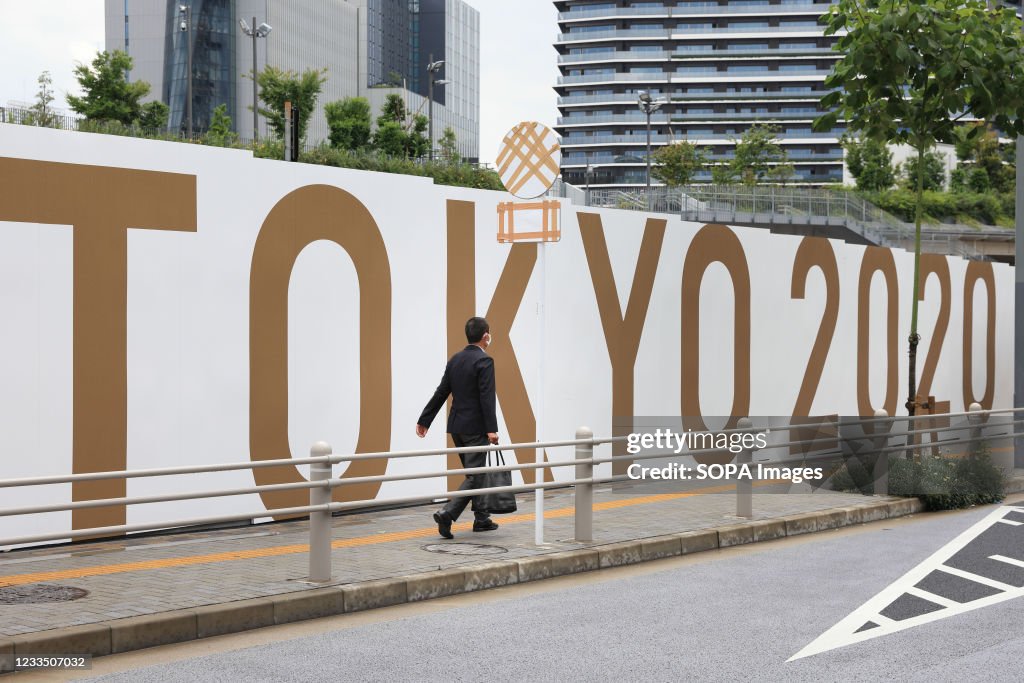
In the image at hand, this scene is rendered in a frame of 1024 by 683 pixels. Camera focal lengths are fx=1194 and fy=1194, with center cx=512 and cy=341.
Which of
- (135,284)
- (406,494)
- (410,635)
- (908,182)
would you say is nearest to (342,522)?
(406,494)

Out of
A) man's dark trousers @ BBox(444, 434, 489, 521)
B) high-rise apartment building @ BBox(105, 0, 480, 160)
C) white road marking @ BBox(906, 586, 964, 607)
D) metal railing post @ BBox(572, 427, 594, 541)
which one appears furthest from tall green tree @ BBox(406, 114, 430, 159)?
white road marking @ BBox(906, 586, 964, 607)

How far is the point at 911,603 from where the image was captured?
8.40 m

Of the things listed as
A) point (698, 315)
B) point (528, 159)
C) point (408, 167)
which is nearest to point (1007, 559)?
point (528, 159)

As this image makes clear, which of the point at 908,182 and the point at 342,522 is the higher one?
the point at 908,182

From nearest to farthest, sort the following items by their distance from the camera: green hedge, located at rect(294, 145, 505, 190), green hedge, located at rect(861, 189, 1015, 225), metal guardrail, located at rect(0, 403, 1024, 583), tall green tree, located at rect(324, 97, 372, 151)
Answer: metal guardrail, located at rect(0, 403, 1024, 583) → green hedge, located at rect(294, 145, 505, 190) → tall green tree, located at rect(324, 97, 372, 151) → green hedge, located at rect(861, 189, 1015, 225)

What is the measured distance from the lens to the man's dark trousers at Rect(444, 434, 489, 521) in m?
10.1

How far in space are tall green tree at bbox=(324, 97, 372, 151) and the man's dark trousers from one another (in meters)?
54.8

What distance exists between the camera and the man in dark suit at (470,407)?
1016cm

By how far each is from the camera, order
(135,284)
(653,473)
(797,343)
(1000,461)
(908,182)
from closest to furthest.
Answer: (135,284) < (653,473) < (1000,461) < (797,343) < (908,182)

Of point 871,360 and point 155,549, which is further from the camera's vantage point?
point 871,360

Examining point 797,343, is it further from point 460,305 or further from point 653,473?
point 460,305

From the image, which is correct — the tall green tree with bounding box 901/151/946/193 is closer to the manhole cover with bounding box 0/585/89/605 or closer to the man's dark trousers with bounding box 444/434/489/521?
the man's dark trousers with bounding box 444/434/489/521

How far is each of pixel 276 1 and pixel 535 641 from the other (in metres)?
97.3

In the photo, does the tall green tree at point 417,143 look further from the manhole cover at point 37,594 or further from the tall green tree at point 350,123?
the manhole cover at point 37,594
